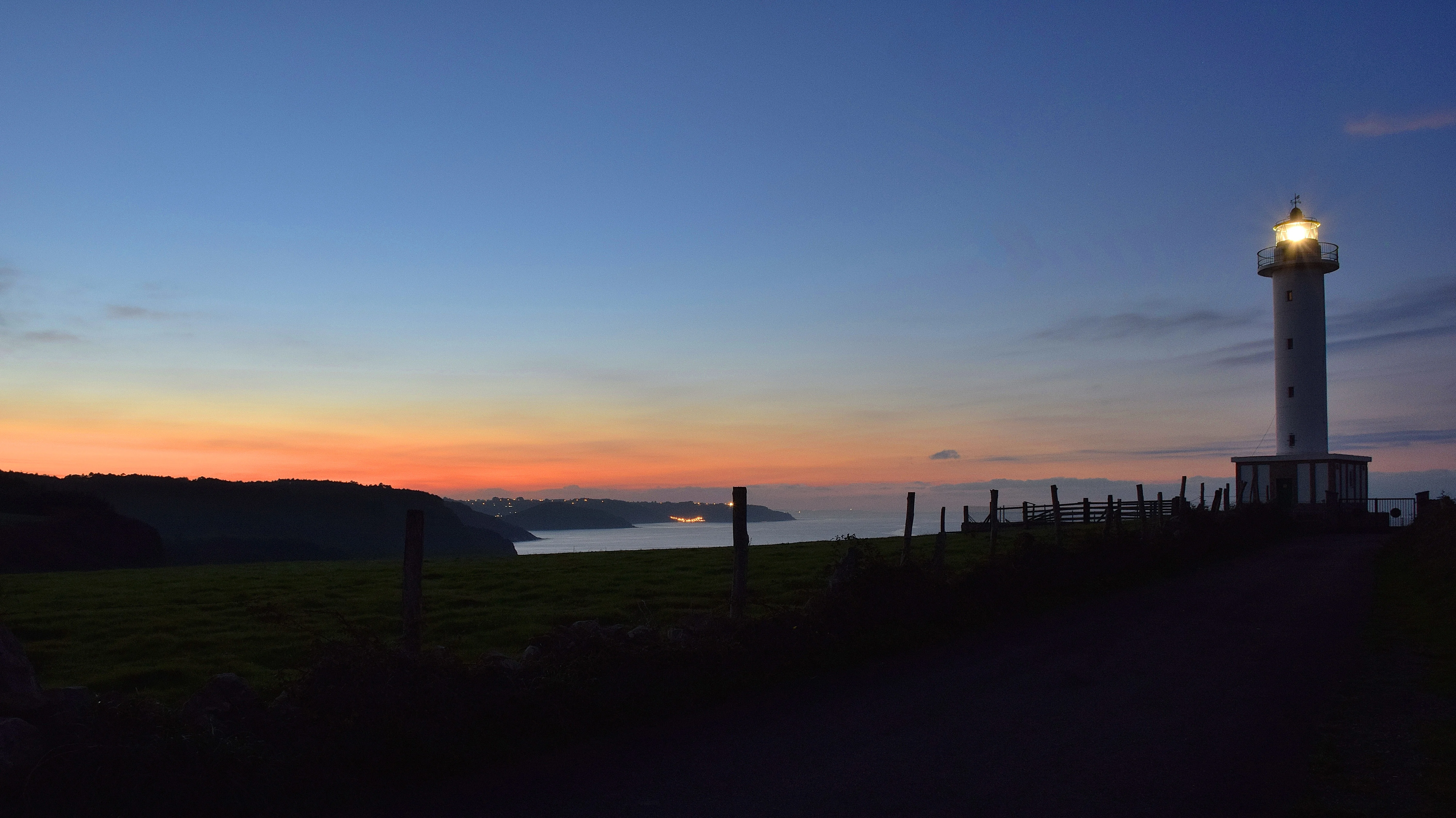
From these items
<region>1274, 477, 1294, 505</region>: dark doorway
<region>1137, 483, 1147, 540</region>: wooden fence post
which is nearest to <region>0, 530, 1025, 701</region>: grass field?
<region>1137, 483, 1147, 540</region>: wooden fence post

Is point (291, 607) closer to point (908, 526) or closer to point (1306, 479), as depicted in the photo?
point (908, 526)

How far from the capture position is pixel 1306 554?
30.1 meters

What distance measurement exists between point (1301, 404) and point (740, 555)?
49.1 meters

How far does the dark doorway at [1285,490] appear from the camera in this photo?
48312 mm

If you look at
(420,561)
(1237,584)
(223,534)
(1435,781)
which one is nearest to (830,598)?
(420,561)

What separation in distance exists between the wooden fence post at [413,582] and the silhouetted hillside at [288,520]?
85803mm

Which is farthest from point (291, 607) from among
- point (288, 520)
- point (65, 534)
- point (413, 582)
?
point (288, 520)

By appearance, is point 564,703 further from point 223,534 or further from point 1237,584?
point 223,534

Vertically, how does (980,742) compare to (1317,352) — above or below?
below

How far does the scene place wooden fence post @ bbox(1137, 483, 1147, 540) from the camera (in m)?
25.7

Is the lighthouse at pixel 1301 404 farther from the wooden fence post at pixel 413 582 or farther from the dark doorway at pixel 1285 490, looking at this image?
the wooden fence post at pixel 413 582

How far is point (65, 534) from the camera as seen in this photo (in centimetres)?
4253

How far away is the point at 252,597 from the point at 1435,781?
17.1 meters

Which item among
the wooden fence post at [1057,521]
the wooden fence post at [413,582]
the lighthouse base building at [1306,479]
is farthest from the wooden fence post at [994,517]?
the lighthouse base building at [1306,479]
